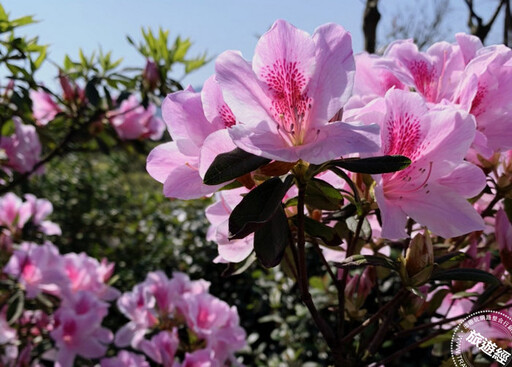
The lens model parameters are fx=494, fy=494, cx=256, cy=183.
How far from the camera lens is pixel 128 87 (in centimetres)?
166

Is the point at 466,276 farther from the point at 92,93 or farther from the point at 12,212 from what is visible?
the point at 12,212

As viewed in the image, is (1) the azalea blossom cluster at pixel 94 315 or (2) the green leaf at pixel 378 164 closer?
(2) the green leaf at pixel 378 164

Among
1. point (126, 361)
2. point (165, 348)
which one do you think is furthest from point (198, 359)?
point (126, 361)

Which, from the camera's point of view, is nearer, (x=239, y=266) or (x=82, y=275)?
(x=239, y=266)

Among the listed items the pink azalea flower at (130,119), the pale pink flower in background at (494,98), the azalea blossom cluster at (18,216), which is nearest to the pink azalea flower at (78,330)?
the azalea blossom cluster at (18,216)

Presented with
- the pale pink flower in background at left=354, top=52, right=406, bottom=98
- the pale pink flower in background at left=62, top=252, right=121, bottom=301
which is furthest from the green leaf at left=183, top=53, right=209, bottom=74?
the pale pink flower in background at left=354, top=52, right=406, bottom=98

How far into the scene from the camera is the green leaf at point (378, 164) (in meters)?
0.53

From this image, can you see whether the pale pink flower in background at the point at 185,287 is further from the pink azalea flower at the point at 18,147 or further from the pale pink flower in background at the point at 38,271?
the pink azalea flower at the point at 18,147

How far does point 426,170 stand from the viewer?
0.61 metres

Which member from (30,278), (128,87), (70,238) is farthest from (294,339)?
(70,238)

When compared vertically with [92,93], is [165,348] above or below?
below

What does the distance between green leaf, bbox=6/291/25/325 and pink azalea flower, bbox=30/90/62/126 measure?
68 centimetres

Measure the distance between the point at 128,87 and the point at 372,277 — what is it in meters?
1.11

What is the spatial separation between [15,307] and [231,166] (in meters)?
1.23
